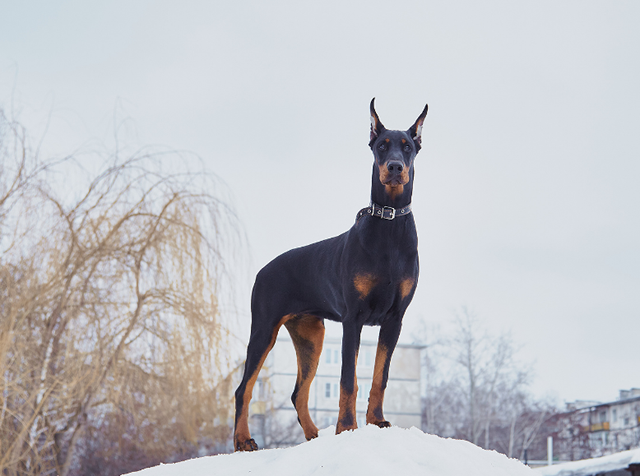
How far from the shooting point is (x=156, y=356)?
27.2 feet

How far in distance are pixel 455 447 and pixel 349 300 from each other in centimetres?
85

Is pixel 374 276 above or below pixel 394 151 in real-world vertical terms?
below

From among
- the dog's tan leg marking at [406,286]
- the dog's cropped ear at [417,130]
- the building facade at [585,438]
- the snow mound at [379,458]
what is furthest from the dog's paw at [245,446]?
the building facade at [585,438]

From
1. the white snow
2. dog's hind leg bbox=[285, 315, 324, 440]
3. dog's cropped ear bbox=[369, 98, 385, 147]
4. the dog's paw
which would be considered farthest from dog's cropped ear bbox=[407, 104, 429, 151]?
the white snow

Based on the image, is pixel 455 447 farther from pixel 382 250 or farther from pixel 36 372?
pixel 36 372

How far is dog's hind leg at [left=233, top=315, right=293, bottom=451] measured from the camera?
12.1 feet

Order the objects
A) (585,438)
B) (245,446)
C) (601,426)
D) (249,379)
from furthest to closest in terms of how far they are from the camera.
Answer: (601,426) → (585,438) → (249,379) → (245,446)

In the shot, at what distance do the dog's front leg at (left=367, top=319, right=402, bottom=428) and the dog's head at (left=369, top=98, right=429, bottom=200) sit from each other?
0.68 meters

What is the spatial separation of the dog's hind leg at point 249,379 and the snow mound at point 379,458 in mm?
338

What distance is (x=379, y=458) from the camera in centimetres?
273

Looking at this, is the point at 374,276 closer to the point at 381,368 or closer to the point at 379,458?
the point at 381,368

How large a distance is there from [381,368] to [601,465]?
941 centimetres

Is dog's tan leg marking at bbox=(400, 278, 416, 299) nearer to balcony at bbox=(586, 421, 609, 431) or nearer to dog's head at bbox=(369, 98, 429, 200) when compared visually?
dog's head at bbox=(369, 98, 429, 200)

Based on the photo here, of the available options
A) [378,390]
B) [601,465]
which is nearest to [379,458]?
[378,390]
